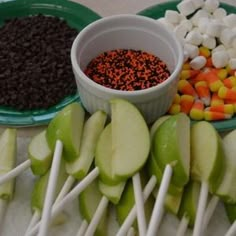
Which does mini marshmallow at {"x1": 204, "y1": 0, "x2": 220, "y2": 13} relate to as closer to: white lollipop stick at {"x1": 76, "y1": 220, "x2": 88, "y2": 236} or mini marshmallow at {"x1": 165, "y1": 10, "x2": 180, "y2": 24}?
mini marshmallow at {"x1": 165, "y1": 10, "x2": 180, "y2": 24}

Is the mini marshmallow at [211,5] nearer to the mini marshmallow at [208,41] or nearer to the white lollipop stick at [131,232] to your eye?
the mini marshmallow at [208,41]

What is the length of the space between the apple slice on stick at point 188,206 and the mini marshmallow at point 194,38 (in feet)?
0.96

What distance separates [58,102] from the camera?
0.87 m

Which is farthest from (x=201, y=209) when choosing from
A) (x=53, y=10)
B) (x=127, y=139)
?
(x=53, y=10)

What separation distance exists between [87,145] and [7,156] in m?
0.12

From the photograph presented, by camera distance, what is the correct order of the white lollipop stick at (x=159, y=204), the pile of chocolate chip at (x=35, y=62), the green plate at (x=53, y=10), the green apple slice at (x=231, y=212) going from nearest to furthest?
the white lollipop stick at (x=159, y=204), the green apple slice at (x=231, y=212), the pile of chocolate chip at (x=35, y=62), the green plate at (x=53, y=10)

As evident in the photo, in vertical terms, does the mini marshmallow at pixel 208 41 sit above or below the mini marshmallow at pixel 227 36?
below

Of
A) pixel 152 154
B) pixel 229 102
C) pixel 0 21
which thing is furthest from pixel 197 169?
pixel 0 21

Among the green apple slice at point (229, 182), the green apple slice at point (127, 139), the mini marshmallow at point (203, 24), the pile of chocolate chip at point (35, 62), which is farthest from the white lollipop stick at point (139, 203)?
the mini marshmallow at point (203, 24)

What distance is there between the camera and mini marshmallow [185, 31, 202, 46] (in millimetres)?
921

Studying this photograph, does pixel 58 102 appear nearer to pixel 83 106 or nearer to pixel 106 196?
pixel 83 106

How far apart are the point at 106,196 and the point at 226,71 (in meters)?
0.34

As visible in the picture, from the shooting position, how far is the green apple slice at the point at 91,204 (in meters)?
0.72

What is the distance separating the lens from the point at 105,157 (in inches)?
28.9
